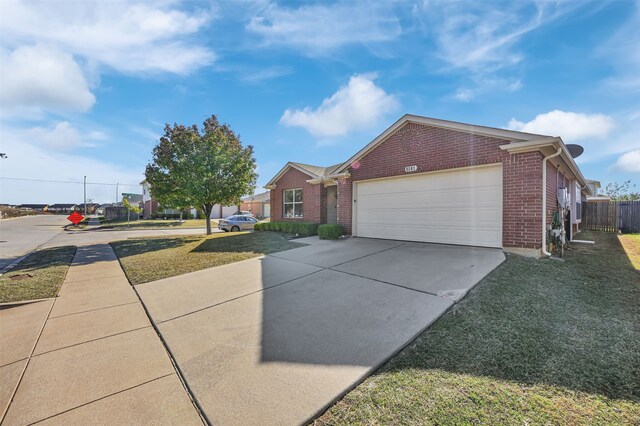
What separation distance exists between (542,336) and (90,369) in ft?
16.9

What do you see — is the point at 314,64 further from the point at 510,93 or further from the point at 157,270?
the point at 157,270

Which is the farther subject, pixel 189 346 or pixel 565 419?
pixel 189 346

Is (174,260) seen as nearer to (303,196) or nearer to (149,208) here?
(303,196)

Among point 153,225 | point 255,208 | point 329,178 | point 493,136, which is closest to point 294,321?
point 493,136

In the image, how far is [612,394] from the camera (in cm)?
229

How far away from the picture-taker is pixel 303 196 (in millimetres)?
15570

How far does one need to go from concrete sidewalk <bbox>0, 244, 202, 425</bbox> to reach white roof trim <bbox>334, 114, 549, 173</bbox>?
8730 millimetres

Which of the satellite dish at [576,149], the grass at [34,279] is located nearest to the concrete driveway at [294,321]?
the grass at [34,279]

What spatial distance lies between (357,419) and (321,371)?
64 cm

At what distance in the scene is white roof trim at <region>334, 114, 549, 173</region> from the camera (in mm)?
7094

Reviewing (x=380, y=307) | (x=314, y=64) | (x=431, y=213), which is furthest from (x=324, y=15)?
(x=380, y=307)

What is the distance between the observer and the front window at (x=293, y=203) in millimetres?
16031

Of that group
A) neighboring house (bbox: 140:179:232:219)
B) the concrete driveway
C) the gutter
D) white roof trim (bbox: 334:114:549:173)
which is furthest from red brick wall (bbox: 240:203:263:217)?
the concrete driveway

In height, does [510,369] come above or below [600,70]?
below
